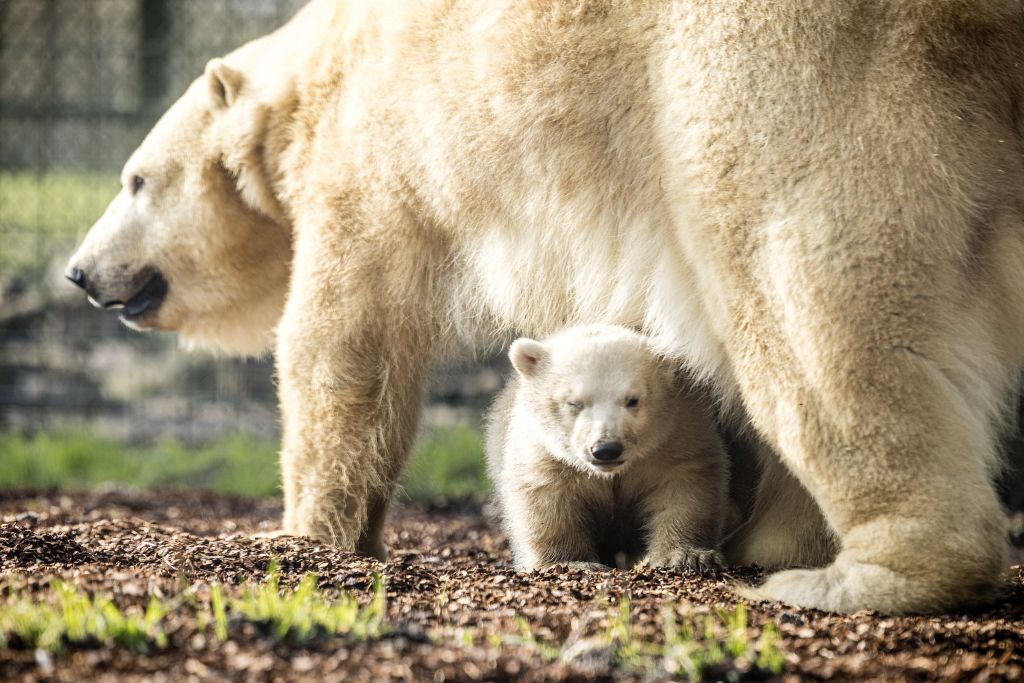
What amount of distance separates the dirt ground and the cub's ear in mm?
733

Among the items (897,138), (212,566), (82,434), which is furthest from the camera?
(82,434)

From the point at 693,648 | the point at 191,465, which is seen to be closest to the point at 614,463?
the point at 693,648

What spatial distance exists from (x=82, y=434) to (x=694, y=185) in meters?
6.15

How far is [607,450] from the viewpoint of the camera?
380cm

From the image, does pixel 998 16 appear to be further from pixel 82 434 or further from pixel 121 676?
pixel 82 434

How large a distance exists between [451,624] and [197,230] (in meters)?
2.78

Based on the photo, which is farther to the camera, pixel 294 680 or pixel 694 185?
pixel 694 185

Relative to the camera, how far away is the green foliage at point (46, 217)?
8.55m

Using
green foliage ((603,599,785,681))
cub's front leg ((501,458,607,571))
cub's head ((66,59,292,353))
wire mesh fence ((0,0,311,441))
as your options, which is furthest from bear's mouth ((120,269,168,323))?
green foliage ((603,599,785,681))

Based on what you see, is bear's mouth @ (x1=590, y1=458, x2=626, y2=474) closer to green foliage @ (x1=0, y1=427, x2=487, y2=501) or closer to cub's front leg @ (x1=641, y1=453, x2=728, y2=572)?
cub's front leg @ (x1=641, y1=453, x2=728, y2=572)

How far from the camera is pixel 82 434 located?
8.27 m

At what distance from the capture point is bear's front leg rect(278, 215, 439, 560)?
4.32 metres

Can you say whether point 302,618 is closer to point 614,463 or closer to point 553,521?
point 614,463

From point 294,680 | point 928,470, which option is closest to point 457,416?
point 928,470
